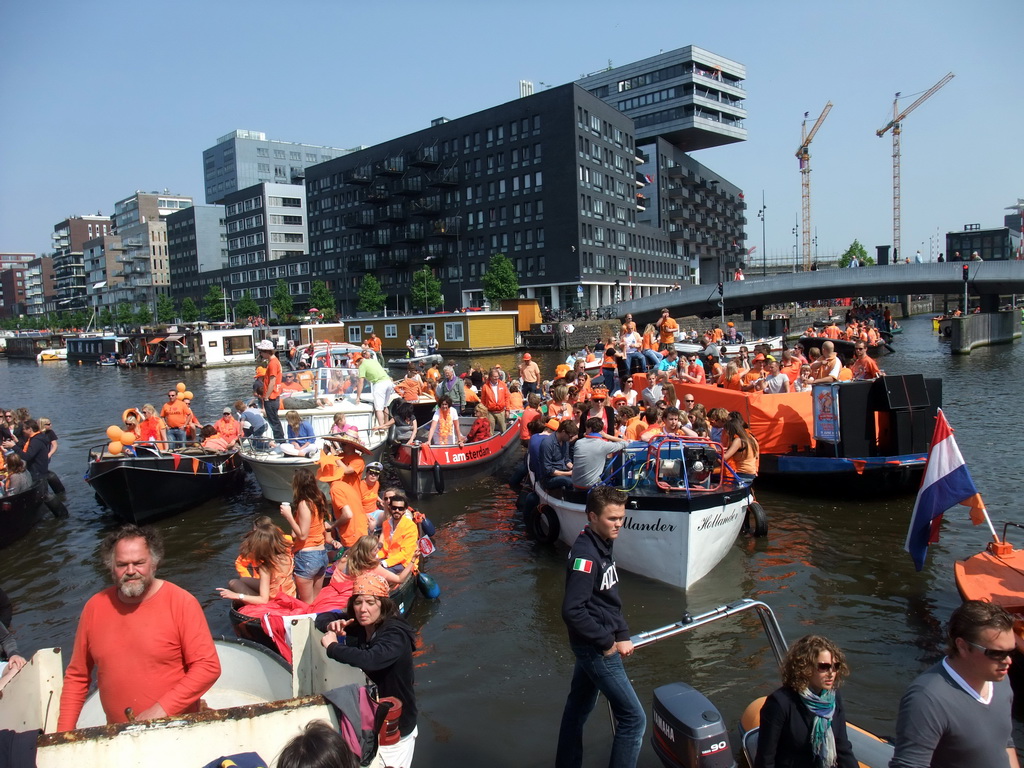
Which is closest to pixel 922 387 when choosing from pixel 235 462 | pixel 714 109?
pixel 235 462

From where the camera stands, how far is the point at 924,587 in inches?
381

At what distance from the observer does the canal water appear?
23.1 ft

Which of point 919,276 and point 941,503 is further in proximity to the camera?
point 919,276

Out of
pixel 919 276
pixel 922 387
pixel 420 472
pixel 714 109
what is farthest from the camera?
pixel 714 109

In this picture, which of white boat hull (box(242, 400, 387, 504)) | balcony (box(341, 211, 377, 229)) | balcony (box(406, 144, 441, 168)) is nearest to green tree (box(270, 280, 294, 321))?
balcony (box(341, 211, 377, 229))

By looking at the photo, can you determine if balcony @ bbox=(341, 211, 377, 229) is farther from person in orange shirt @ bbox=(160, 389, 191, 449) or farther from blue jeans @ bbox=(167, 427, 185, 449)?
blue jeans @ bbox=(167, 427, 185, 449)

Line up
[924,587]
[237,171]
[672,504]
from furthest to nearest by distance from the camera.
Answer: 1. [237,171]
2. [924,587]
3. [672,504]

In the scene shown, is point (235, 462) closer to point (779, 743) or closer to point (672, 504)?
point (672, 504)

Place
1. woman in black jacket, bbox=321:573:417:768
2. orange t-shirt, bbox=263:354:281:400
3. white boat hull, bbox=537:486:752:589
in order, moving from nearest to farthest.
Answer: woman in black jacket, bbox=321:573:417:768
white boat hull, bbox=537:486:752:589
orange t-shirt, bbox=263:354:281:400

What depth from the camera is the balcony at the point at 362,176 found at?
88688mm

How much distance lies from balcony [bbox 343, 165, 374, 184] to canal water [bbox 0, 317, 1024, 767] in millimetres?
76586

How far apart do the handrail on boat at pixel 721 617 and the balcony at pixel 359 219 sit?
88.1 metres

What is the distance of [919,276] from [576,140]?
33.7m

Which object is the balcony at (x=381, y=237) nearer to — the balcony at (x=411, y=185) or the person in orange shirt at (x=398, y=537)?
the balcony at (x=411, y=185)
